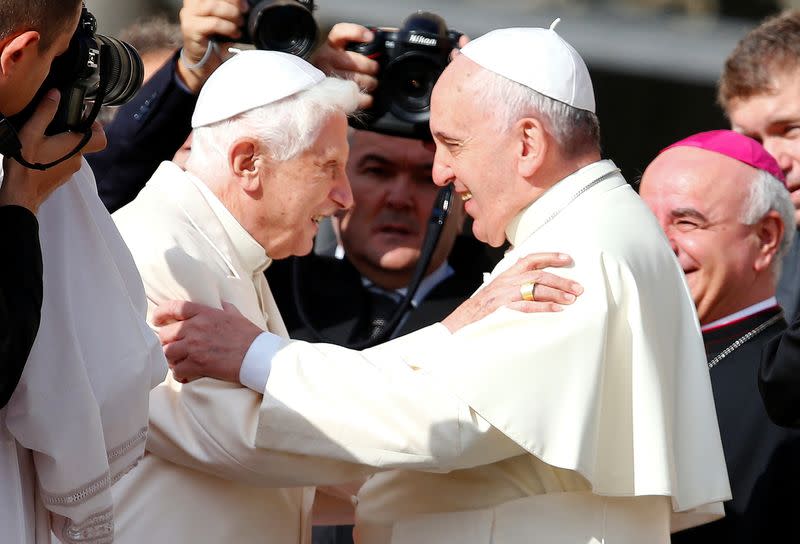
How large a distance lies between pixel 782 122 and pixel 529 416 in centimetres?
203

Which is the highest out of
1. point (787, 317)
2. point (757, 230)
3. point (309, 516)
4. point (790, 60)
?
point (790, 60)

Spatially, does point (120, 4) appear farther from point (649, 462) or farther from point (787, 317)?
point (649, 462)

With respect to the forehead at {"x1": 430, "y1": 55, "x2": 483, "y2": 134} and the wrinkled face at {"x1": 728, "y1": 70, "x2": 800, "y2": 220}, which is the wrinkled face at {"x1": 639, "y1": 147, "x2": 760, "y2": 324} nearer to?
the wrinkled face at {"x1": 728, "y1": 70, "x2": 800, "y2": 220}

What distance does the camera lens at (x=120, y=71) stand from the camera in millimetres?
2469

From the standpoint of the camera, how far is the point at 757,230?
4.28 meters

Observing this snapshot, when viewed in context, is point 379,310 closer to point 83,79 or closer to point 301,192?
point 301,192

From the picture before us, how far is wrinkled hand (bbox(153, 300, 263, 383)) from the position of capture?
3219mm

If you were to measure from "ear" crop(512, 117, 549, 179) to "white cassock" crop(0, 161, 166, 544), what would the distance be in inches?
45.2

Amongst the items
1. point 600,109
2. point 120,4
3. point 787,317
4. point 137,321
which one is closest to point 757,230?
point 787,317

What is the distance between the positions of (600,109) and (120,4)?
10.6ft

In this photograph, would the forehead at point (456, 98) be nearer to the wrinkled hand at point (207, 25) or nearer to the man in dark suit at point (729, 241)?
the wrinkled hand at point (207, 25)

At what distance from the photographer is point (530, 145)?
3.43 meters

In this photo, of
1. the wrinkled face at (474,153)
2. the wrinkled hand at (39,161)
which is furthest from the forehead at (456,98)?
the wrinkled hand at (39,161)

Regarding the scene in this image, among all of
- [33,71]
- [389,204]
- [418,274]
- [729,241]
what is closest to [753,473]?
[729,241]
